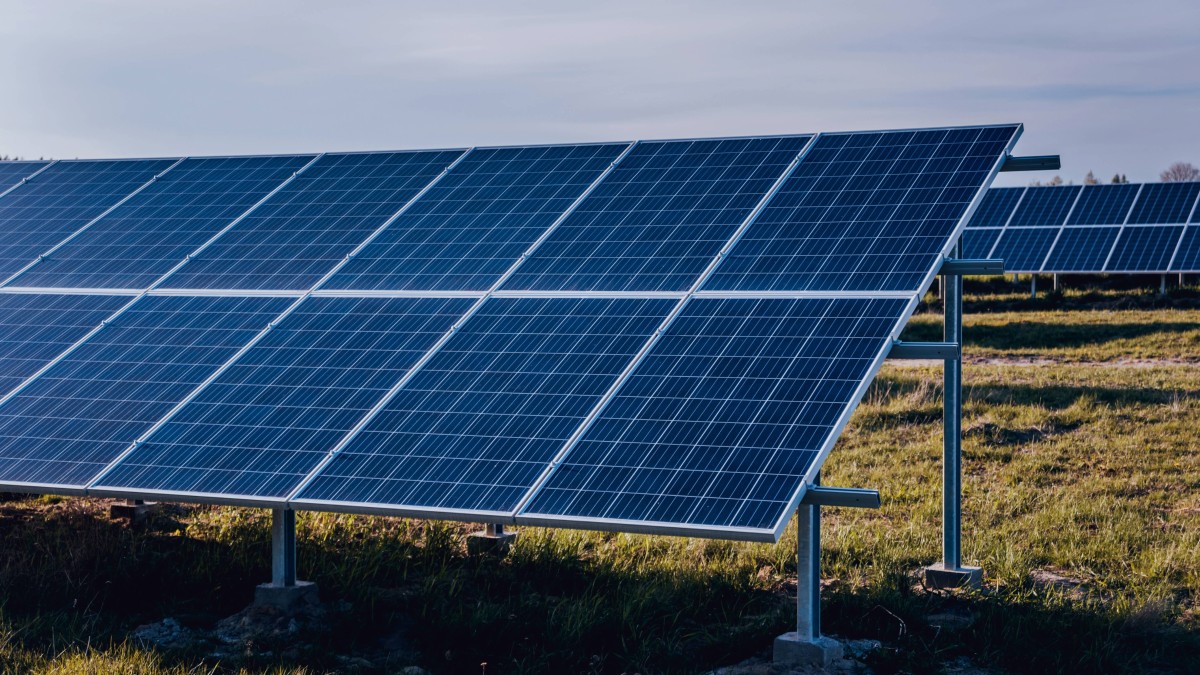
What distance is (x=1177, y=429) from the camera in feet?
58.4

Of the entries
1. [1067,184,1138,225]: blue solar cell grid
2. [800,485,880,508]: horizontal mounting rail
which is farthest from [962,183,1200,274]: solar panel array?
[800,485,880,508]: horizontal mounting rail

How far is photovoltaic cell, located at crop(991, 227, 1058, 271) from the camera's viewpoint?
117 feet

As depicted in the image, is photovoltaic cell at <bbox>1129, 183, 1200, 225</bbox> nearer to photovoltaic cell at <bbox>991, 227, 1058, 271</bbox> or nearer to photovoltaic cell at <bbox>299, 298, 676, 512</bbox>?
photovoltaic cell at <bbox>991, 227, 1058, 271</bbox>

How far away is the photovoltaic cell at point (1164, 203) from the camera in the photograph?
36969 millimetres

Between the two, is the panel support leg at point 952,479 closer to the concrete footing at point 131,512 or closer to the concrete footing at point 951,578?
the concrete footing at point 951,578

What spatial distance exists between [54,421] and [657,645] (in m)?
5.41

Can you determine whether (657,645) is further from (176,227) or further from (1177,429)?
(1177,429)

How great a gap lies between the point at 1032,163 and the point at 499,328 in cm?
501

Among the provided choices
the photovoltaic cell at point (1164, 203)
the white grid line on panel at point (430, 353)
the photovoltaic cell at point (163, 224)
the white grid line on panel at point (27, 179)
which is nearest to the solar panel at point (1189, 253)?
the photovoltaic cell at point (1164, 203)

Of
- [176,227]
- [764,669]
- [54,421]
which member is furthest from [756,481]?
[176,227]

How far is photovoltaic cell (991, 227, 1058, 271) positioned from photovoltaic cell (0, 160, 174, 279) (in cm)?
2560

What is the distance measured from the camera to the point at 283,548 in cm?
1077

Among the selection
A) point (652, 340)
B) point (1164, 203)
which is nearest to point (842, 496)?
point (652, 340)

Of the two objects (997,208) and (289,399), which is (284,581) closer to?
(289,399)
